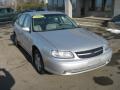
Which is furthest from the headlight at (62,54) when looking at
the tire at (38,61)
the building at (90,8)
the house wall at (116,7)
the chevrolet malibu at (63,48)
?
the building at (90,8)

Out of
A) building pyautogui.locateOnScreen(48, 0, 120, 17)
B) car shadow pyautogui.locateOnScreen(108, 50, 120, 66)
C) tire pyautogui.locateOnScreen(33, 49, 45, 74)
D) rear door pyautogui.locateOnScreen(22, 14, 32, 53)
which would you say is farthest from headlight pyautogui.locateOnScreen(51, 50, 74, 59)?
building pyautogui.locateOnScreen(48, 0, 120, 17)

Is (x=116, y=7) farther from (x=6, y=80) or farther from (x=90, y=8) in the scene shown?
(x=6, y=80)

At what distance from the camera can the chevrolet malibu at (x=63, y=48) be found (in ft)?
14.6

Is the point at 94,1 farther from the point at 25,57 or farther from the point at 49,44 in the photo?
the point at 49,44

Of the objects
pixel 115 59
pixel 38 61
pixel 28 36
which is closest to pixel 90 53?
pixel 38 61

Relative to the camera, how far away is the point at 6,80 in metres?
4.98

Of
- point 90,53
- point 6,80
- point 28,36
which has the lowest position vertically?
point 6,80

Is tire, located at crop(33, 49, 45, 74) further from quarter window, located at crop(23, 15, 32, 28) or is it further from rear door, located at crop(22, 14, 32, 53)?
quarter window, located at crop(23, 15, 32, 28)

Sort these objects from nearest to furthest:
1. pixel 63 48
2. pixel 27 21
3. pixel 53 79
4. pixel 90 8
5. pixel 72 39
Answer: pixel 63 48
pixel 53 79
pixel 72 39
pixel 27 21
pixel 90 8

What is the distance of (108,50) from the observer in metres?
4.96

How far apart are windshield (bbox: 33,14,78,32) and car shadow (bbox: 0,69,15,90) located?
1494 mm

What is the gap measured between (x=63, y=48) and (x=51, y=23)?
5.53 ft

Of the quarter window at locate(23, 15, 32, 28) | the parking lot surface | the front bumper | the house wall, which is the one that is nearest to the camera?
the front bumper

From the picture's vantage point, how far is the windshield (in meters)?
5.88
